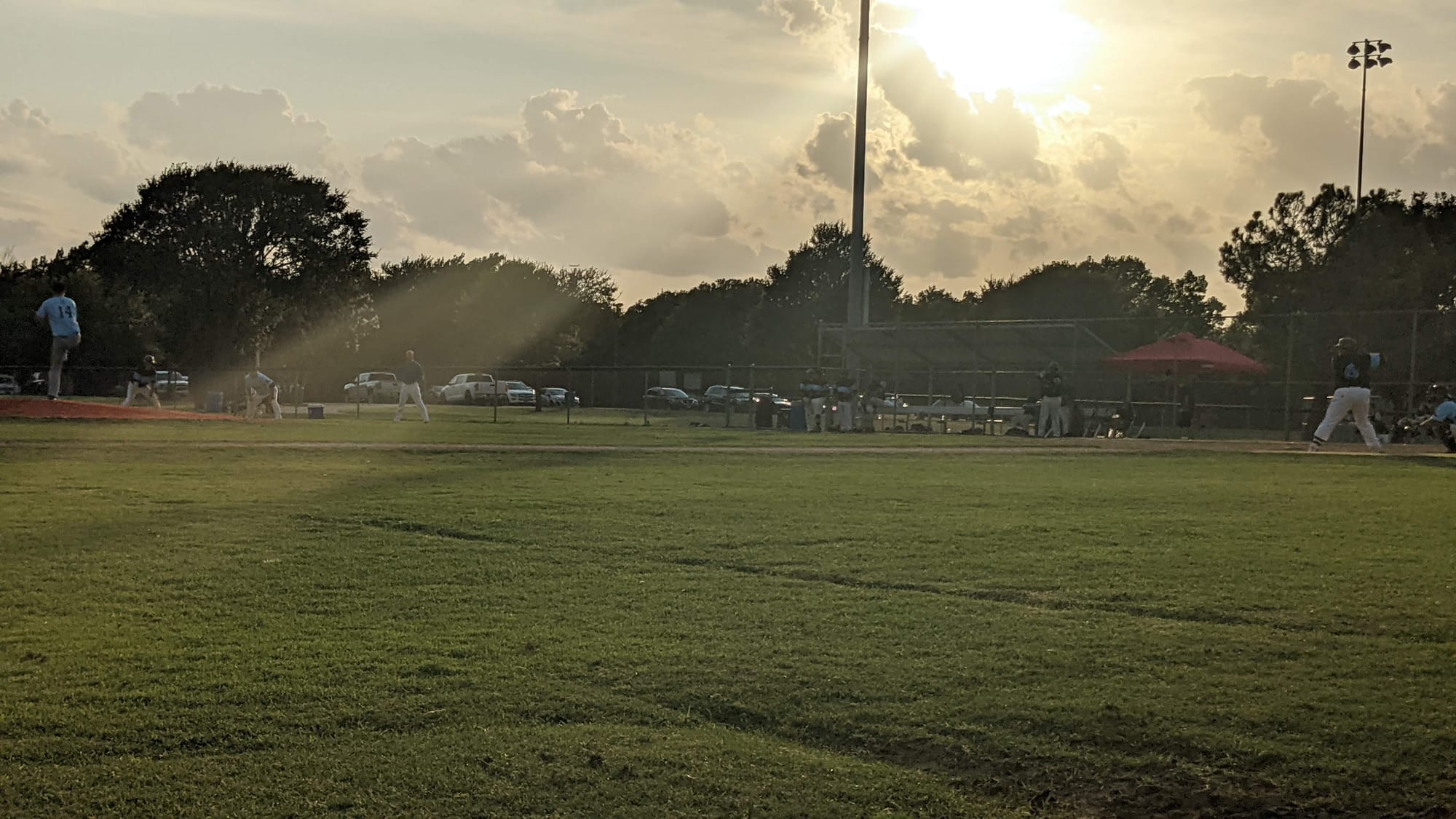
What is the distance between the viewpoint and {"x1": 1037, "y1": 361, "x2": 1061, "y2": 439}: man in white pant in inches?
1206

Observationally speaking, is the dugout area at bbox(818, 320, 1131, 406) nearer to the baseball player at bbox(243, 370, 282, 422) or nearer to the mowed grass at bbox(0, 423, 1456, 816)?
the baseball player at bbox(243, 370, 282, 422)

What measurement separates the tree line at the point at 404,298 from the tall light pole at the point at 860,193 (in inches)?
343

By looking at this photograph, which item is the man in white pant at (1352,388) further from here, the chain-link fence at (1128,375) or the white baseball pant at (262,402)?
the white baseball pant at (262,402)

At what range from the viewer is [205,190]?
6144 centimetres

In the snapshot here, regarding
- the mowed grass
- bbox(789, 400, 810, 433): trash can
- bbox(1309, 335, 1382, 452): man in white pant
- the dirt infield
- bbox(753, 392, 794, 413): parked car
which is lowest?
the mowed grass

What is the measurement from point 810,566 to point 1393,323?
134ft

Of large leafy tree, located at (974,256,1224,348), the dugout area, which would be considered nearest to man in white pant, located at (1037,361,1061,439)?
the dugout area

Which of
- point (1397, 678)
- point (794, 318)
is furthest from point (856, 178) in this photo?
point (794, 318)

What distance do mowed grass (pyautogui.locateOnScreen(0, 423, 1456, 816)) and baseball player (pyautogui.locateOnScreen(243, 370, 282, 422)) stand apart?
69.9ft

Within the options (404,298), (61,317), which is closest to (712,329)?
(404,298)

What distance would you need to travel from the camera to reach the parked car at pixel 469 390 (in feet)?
217

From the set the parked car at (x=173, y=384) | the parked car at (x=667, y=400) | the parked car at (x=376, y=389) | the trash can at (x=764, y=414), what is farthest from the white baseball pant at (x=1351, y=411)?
the parked car at (x=376, y=389)

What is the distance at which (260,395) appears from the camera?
34188 millimetres

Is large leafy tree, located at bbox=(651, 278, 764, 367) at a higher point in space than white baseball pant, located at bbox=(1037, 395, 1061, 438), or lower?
higher
